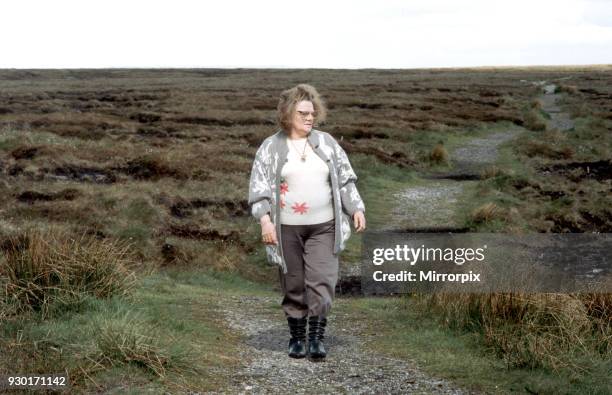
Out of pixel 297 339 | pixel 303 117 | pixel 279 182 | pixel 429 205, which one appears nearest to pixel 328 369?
pixel 297 339

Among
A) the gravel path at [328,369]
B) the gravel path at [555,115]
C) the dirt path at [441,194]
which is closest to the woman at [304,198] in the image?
the gravel path at [328,369]

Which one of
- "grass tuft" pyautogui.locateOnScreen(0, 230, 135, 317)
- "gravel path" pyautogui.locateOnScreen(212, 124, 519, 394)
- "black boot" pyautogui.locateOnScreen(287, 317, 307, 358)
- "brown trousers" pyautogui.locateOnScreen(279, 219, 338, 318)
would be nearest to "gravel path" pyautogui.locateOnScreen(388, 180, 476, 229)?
"gravel path" pyautogui.locateOnScreen(212, 124, 519, 394)

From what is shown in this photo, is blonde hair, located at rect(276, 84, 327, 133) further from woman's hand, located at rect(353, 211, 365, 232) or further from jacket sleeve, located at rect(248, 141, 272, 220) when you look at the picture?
woman's hand, located at rect(353, 211, 365, 232)

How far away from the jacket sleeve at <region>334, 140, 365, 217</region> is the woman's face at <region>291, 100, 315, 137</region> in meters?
0.25

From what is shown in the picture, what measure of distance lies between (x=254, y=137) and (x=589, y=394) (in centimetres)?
2187

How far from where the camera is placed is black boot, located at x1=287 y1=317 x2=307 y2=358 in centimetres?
566

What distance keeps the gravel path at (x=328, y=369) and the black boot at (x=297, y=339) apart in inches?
2.1

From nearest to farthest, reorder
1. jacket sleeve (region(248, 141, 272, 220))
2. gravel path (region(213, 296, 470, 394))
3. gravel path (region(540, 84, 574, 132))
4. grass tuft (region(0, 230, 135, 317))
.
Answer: gravel path (region(213, 296, 470, 394)), jacket sleeve (region(248, 141, 272, 220)), grass tuft (region(0, 230, 135, 317)), gravel path (region(540, 84, 574, 132))

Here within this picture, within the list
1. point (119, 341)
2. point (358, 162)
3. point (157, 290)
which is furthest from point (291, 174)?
point (358, 162)

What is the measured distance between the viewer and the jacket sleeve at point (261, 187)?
5273 millimetres

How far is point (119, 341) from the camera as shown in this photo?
16.8ft

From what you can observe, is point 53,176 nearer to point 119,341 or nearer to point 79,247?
point 79,247

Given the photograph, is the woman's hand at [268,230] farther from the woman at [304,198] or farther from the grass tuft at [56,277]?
the grass tuft at [56,277]

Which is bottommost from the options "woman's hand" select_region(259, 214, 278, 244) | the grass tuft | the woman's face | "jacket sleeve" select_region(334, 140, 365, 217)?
the grass tuft
